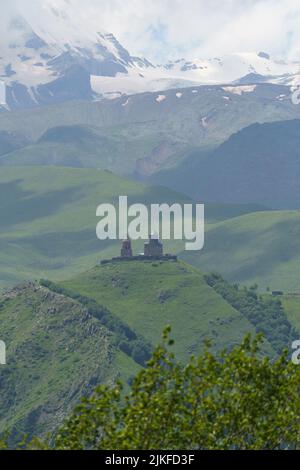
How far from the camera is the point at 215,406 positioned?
124875mm

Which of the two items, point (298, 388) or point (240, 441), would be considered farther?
point (298, 388)

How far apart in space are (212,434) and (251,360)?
727 cm

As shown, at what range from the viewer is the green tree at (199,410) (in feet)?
397

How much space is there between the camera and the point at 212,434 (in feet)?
401

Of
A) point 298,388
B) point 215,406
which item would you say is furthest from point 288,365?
point 215,406

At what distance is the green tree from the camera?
397 feet

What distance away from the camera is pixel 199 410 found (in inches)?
4902
